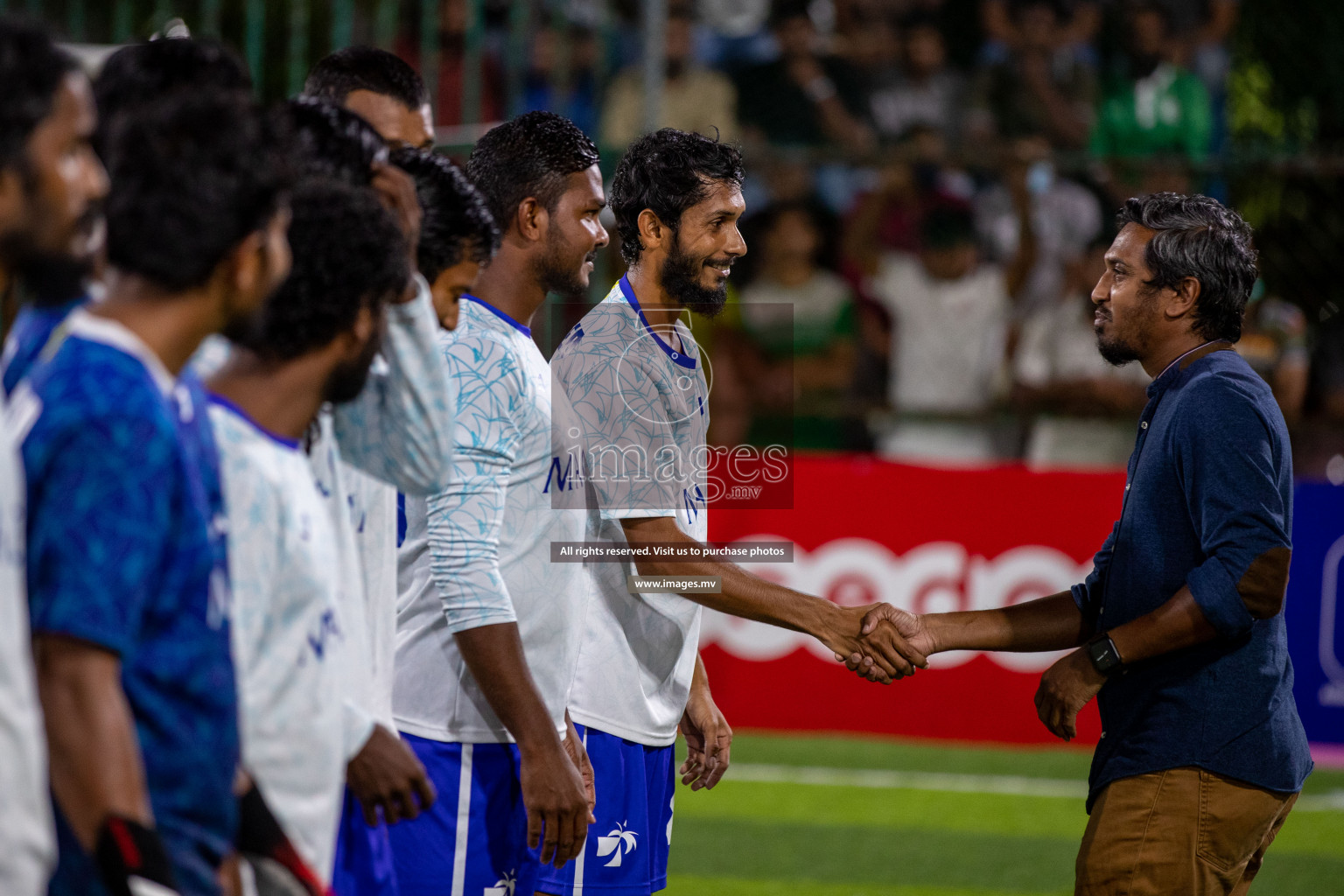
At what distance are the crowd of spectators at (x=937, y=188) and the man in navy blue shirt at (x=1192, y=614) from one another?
518 cm

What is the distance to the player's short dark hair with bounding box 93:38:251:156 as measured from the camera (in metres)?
2.77

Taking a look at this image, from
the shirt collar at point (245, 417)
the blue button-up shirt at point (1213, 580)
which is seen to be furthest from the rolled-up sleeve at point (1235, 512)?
the shirt collar at point (245, 417)

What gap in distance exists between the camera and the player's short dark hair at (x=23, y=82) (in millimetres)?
1931

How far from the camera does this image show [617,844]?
3.79 m

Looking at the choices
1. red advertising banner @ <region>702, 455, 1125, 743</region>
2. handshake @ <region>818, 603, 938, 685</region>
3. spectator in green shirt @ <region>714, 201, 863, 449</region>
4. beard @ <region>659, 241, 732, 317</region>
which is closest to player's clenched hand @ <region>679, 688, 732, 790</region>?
handshake @ <region>818, 603, 938, 685</region>

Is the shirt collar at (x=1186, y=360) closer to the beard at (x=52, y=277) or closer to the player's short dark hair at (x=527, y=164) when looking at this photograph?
the player's short dark hair at (x=527, y=164)

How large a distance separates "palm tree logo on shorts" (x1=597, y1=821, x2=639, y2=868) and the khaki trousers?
1.19 m

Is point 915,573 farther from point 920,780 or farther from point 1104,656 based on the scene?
point 1104,656

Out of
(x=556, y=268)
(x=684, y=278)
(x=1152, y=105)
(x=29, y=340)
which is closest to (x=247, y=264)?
(x=29, y=340)

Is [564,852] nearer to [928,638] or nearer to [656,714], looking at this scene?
[656,714]

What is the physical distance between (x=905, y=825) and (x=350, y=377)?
5507mm

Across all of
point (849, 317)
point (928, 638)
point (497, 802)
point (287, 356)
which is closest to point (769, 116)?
point (849, 317)

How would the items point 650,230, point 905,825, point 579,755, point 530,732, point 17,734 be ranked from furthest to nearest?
point 905,825, point 650,230, point 579,755, point 530,732, point 17,734

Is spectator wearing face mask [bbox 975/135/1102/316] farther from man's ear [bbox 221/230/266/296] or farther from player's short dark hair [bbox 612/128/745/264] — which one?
man's ear [bbox 221/230/266/296]
